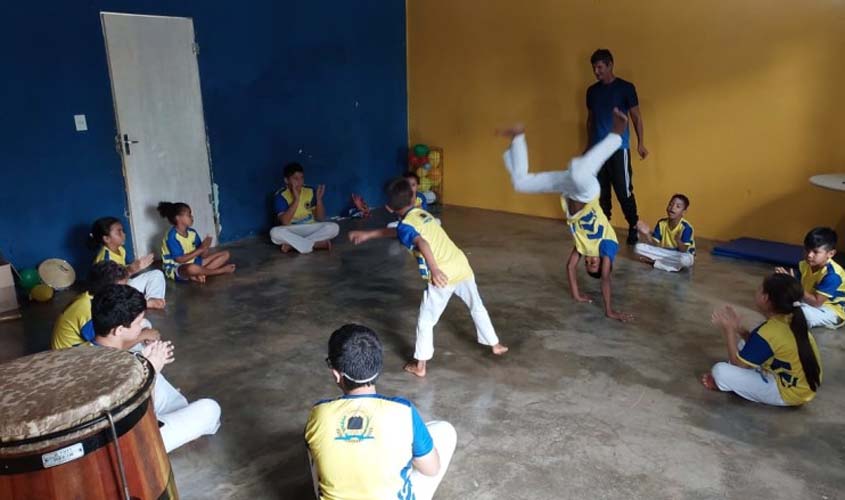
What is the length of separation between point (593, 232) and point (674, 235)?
55.2 inches

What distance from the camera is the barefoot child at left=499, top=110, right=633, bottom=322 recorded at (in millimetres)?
4094

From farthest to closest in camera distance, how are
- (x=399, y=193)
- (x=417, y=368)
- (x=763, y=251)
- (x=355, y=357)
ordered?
1. (x=763, y=251)
2. (x=417, y=368)
3. (x=399, y=193)
4. (x=355, y=357)

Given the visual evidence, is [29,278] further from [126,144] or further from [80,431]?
[80,431]

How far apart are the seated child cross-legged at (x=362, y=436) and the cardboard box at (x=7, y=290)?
367 centimetres

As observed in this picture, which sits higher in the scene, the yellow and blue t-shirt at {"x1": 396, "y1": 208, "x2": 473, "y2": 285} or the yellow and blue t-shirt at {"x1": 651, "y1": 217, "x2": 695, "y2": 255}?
the yellow and blue t-shirt at {"x1": 396, "y1": 208, "x2": 473, "y2": 285}

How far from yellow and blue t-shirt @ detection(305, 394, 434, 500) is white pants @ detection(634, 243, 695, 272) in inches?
154

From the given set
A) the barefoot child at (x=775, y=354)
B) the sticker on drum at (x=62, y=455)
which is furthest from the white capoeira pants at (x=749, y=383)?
the sticker on drum at (x=62, y=455)

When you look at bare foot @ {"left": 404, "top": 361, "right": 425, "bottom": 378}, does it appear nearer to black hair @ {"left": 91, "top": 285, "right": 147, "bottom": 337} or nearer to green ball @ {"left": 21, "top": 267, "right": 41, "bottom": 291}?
black hair @ {"left": 91, "top": 285, "right": 147, "bottom": 337}

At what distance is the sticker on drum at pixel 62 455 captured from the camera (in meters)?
1.57

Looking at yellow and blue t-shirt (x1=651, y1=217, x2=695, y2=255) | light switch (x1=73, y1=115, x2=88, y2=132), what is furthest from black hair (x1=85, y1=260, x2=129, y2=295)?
yellow and blue t-shirt (x1=651, y1=217, x2=695, y2=255)

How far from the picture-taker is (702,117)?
603cm

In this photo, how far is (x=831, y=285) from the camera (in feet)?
12.9

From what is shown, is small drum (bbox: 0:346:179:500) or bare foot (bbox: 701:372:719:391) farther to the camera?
bare foot (bbox: 701:372:719:391)

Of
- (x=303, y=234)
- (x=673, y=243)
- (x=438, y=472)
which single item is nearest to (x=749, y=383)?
(x=438, y=472)
